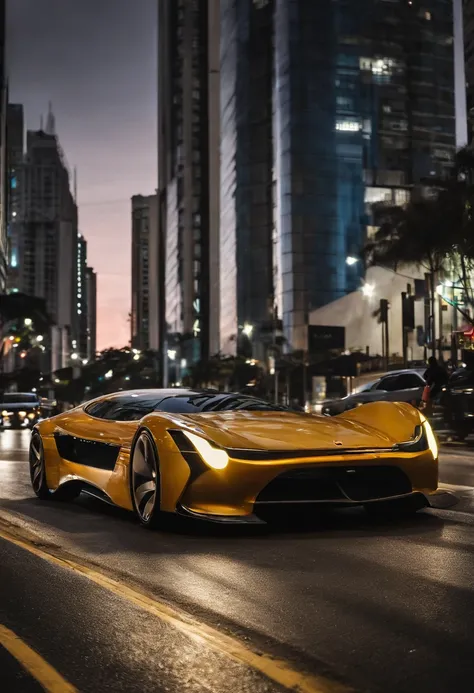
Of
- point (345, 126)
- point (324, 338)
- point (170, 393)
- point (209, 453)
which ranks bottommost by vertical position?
point (209, 453)

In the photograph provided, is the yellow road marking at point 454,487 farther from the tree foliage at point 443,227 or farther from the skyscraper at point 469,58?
the skyscraper at point 469,58

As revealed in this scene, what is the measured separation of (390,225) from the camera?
44344 millimetres

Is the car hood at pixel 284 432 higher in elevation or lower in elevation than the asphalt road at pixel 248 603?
higher

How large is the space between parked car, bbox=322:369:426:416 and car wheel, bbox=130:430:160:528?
11.9m

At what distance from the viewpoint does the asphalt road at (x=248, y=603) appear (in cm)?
318

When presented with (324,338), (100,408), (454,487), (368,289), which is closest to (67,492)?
(100,408)

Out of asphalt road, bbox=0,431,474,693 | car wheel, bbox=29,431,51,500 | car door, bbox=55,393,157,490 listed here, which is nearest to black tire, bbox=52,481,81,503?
car wheel, bbox=29,431,51,500

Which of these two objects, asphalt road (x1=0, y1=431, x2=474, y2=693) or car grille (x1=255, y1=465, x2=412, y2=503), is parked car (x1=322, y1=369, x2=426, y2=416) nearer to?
asphalt road (x1=0, y1=431, x2=474, y2=693)

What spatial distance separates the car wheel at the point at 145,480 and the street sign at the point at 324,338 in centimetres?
6980

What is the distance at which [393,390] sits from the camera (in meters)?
19.0

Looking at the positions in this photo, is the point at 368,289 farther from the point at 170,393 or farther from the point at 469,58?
the point at 170,393

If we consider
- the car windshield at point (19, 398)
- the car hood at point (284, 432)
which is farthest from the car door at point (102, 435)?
the car windshield at point (19, 398)

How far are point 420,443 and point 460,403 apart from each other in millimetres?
11709

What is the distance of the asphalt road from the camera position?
3.18 metres
